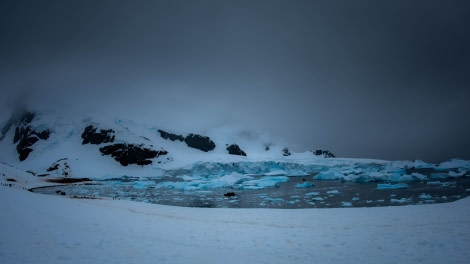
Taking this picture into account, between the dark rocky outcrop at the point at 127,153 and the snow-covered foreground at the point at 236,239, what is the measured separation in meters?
94.2

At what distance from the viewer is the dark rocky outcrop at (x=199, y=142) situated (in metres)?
143

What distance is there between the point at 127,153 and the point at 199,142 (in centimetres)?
4766

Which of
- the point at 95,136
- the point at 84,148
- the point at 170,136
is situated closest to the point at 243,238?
the point at 84,148

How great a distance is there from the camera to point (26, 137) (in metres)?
104

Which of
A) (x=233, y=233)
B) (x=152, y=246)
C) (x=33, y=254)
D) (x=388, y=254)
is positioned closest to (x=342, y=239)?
(x=388, y=254)

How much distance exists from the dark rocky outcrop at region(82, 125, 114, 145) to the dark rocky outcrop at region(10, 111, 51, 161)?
46.5 feet

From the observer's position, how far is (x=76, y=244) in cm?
776

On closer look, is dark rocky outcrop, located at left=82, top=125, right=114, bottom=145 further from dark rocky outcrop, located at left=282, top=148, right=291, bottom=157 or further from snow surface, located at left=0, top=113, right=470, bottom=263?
dark rocky outcrop, located at left=282, top=148, right=291, bottom=157

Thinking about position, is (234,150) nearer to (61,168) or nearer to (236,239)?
(61,168)

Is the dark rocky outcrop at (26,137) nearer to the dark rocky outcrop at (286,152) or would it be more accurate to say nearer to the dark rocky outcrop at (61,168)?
the dark rocky outcrop at (61,168)

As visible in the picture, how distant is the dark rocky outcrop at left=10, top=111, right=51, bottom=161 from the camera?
100188 millimetres

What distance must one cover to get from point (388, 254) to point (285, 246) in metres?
2.86

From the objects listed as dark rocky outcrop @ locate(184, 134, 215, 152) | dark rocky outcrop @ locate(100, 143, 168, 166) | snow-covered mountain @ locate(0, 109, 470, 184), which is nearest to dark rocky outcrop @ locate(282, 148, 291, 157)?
dark rocky outcrop @ locate(184, 134, 215, 152)

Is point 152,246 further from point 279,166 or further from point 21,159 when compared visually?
point 21,159
